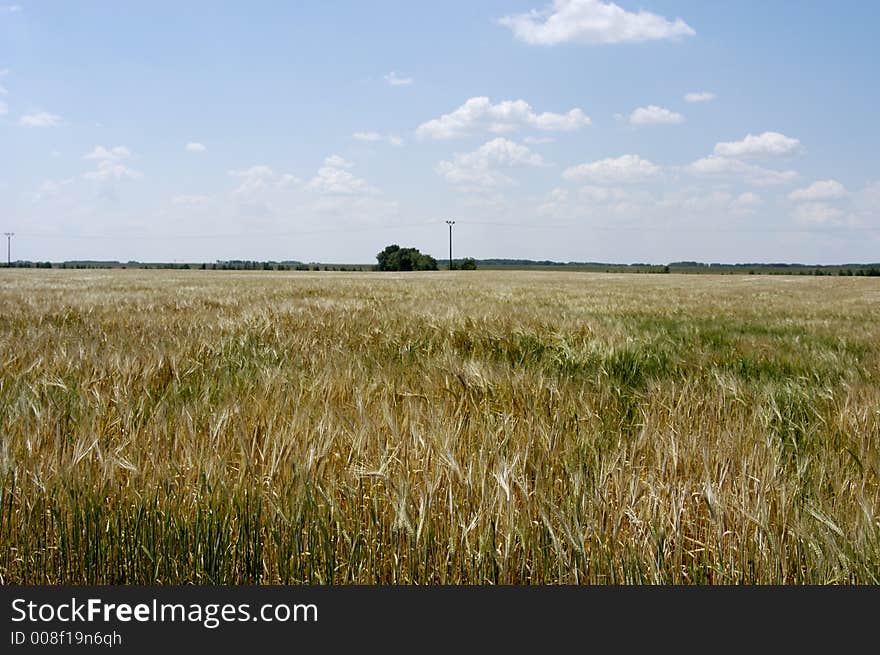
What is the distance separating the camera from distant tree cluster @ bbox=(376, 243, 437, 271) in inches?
4823

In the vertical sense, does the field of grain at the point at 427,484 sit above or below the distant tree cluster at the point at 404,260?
below

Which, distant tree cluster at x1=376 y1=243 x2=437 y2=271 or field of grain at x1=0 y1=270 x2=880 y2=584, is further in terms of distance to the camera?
distant tree cluster at x1=376 y1=243 x2=437 y2=271

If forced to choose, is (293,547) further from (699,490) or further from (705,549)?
(699,490)

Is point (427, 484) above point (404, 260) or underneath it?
underneath

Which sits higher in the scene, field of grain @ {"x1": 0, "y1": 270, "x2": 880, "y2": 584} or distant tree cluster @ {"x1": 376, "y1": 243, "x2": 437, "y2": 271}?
distant tree cluster @ {"x1": 376, "y1": 243, "x2": 437, "y2": 271}

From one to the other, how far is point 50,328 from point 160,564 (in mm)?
4943

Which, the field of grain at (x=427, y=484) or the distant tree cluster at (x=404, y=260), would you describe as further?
the distant tree cluster at (x=404, y=260)

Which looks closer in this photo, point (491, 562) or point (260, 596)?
point (260, 596)

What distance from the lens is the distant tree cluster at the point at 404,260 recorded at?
122 metres

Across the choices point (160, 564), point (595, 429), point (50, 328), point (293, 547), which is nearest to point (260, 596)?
point (293, 547)

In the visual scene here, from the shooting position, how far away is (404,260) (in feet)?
402

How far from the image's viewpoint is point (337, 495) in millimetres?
1631

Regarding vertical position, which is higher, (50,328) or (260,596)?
(50,328)

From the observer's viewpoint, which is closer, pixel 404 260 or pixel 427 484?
pixel 427 484
